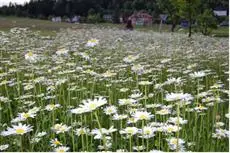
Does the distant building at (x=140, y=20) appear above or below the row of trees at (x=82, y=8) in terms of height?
below

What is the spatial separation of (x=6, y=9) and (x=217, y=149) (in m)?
58.6

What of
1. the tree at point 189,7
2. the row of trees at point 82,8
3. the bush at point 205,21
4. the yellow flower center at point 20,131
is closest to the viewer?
the yellow flower center at point 20,131

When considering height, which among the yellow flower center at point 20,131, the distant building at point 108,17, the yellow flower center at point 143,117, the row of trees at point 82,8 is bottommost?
the yellow flower center at point 20,131

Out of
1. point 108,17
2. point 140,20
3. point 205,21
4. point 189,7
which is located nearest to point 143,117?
point 189,7

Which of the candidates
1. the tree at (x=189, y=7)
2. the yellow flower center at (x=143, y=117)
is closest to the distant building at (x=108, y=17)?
the tree at (x=189, y=7)

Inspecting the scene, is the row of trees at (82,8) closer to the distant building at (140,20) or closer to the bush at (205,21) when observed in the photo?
the distant building at (140,20)

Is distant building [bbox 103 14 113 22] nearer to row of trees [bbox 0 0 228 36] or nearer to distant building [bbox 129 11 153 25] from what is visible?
row of trees [bbox 0 0 228 36]

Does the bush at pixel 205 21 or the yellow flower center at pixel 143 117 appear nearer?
the yellow flower center at pixel 143 117

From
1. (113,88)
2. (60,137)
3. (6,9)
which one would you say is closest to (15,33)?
(113,88)

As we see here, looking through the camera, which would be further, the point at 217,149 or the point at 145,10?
the point at 145,10

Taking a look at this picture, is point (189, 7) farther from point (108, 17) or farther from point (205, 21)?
point (108, 17)

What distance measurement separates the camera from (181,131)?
3.25 m

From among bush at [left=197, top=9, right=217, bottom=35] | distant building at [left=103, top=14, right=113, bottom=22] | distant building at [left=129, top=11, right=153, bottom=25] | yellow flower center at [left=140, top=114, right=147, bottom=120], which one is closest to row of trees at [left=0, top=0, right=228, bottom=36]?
distant building at [left=103, top=14, right=113, bottom=22]

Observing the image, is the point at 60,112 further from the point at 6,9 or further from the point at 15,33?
the point at 6,9
